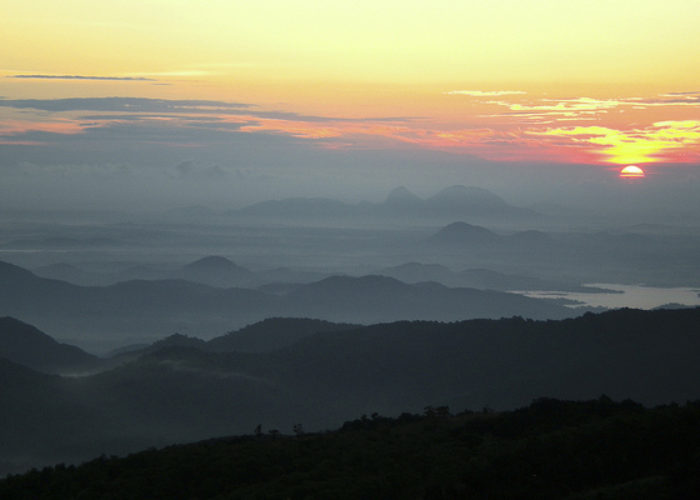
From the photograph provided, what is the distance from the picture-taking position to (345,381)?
291 feet

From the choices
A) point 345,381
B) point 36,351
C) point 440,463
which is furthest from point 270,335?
point 440,463

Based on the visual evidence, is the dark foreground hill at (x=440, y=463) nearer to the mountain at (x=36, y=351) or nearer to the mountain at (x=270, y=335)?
the mountain at (x=270, y=335)

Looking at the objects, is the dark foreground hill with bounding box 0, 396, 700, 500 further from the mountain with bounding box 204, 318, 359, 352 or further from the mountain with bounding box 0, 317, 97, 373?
the mountain with bounding box 0, 317, 97, 373

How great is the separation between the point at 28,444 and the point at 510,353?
5060 cm

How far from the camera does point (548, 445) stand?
85.0 ft

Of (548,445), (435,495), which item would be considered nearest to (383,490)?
(435,495)

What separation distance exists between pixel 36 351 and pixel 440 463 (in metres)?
107

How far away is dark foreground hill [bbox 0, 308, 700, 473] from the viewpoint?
245 feet

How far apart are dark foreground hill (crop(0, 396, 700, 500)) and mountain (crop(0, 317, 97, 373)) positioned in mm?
88148

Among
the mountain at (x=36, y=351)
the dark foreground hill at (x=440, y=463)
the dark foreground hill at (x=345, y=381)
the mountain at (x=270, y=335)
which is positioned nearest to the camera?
the dark foreground hill at (x=440, y=463)

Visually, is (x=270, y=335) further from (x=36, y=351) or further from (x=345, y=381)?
(x=345, y=381)

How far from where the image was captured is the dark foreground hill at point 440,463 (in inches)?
905

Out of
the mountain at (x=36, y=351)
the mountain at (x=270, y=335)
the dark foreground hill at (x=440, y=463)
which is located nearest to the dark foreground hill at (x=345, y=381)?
the mountain at (x=270, y=335)

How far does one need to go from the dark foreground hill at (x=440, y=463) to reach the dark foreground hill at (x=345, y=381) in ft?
133
